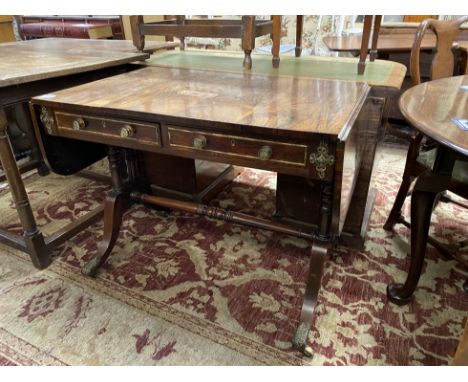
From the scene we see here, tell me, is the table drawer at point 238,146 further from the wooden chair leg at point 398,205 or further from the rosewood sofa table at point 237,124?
the wooden chair leg at point 398,205

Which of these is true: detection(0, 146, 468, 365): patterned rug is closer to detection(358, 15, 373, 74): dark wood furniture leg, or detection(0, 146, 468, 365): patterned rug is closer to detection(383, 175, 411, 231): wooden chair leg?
detection(383, 175, 411, 231): wooden chair leg

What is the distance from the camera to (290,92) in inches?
52.7

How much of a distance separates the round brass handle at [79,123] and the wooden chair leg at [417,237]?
121 centimetres

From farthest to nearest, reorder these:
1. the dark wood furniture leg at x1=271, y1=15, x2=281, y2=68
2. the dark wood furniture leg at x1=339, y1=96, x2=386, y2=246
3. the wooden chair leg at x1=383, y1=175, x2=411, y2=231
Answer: the dark wood furniture leg at x1=271, y1=15, x2=281, y2=68 → the wooden chair leg at x1=383, y1=175, x2=411, y2=231 → the dark wood furniture leg at x1=339, y1=96, x2=386, y2=246

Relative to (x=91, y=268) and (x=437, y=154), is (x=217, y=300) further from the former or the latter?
(x=437, y=154)

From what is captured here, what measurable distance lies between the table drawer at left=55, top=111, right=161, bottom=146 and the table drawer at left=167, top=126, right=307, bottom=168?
8 centimetres

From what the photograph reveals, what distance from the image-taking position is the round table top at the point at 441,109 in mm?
1020

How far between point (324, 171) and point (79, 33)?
385cm

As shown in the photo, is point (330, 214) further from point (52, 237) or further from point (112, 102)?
point (52, 237)

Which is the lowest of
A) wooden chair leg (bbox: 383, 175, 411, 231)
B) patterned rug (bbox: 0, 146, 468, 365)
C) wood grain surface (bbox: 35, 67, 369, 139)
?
patterned rug (bbox: 0, 146, 468, 365)

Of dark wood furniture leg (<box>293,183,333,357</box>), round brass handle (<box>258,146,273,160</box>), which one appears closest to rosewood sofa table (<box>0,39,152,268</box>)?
round brass handle (<box>258,146,273,160</box>)

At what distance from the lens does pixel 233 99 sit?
1.26 m

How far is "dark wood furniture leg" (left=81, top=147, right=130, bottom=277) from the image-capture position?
167 cm
